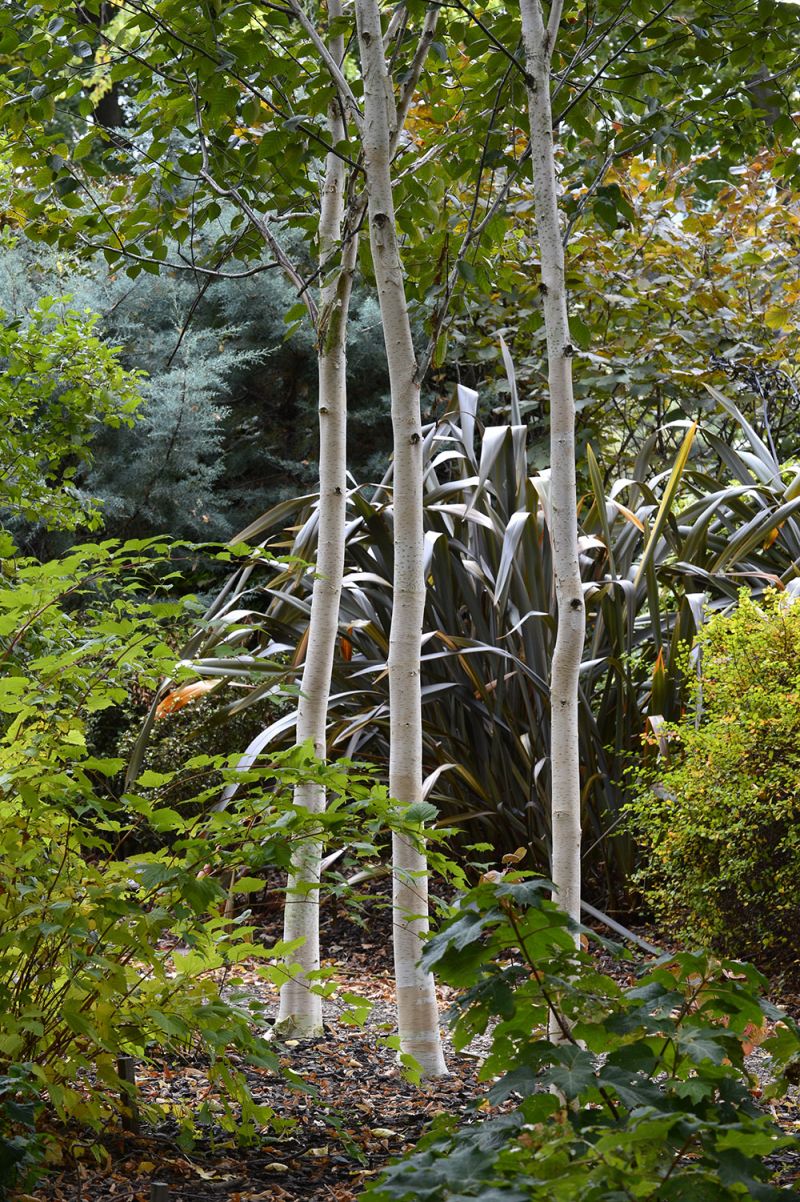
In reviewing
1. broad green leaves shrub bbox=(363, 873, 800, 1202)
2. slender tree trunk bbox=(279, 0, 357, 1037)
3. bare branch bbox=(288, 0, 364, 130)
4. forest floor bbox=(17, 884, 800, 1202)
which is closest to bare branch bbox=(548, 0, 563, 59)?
bare branch bbox=(288, 0, 364, 130)

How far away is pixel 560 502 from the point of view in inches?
91.9

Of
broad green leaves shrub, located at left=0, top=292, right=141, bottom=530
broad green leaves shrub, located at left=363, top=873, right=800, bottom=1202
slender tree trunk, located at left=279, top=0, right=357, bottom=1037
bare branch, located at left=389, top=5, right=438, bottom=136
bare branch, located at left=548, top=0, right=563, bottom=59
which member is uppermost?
bare branch, located at left=389, top=5, right=438, bottom=136

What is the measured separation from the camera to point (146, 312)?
30.6ft

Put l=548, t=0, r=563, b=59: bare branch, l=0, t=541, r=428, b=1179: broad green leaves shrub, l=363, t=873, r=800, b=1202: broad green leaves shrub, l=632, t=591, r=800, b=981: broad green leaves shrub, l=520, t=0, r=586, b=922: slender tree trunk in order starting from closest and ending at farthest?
l=363, t=873, r=800, b=1202: broad green leaves shrub
l=0, t=541, r=428, b=1179: broad green leaves shrub
l=520, t=0, r=586, b=922: slender tree trunk
l=548, t=0, r=563, b=59: bare branch
l=632, t=591, r=800, b=981: broad green leaves shrub

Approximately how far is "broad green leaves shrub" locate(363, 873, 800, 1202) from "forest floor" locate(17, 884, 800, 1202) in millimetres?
580

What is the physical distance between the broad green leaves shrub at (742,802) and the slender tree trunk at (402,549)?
41.0 inches

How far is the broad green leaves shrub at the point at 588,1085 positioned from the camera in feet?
3.74

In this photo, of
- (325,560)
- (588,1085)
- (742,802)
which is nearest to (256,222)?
(325,560)

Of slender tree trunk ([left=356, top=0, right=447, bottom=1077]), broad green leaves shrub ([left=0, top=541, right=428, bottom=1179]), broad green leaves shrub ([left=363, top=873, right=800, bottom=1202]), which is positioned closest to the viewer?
broad green leaves shrub ([left=363, top=873, right=800, bottom=1202])

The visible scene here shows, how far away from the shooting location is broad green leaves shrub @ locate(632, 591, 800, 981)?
3.25 m

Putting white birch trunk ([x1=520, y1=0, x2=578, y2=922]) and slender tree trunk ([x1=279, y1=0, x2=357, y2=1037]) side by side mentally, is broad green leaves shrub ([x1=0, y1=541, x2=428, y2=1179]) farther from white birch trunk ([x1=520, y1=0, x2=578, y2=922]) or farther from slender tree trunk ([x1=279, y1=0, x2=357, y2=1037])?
slender tree trunk ([x1=279, y1=0, x2=357, y2=1037])

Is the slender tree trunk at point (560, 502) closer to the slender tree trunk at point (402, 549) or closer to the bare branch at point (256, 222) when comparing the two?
the slender tree trunk at point (402, 549)

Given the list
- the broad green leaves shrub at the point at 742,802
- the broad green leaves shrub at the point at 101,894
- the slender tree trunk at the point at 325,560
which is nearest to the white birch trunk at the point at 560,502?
the broad green leaves shrub at the point at 101,894

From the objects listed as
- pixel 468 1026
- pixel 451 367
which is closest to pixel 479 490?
pixel 468 1026
